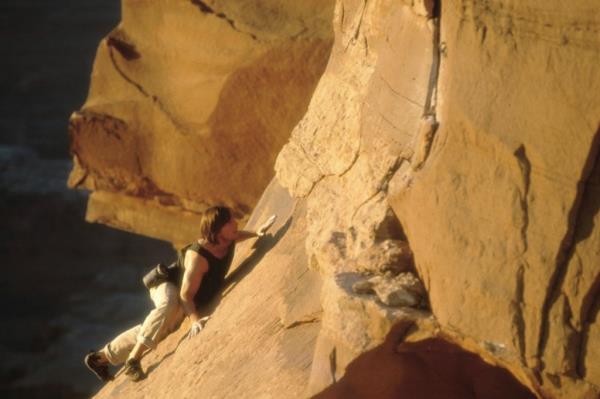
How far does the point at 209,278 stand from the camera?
4.61 meters

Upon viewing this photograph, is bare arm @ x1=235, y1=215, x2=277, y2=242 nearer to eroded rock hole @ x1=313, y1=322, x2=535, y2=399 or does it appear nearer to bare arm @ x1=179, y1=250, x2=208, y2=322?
bare arm @ x1=179, y1=250, x2=208, y2=322

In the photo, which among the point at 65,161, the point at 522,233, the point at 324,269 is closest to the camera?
the point at 522,233

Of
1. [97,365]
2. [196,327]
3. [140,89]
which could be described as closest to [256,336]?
[196,327]

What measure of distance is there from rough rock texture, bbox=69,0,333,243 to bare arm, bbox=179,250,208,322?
7.68 ft

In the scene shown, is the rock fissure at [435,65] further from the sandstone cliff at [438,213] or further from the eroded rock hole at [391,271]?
the eroded rock hole at [391,271]

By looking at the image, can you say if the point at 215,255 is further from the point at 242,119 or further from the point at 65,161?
the point at 65,161

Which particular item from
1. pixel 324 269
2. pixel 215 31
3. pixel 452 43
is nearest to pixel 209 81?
pixel 215 31

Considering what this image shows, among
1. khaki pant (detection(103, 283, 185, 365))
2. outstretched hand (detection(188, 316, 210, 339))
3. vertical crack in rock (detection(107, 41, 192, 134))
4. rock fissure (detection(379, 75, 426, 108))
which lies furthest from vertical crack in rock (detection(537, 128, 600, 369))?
vertical crack in rock (detection(107, 41, 192, 134))

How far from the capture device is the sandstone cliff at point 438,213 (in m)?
2.92

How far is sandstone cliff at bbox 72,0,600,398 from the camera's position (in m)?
2.92

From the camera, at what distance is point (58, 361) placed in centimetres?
1000

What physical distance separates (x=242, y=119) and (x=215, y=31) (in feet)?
1.89

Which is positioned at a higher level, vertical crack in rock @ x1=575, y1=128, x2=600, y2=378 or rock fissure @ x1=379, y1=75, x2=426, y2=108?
rock fissure @ x1=379, y1=75, x2=426, y2=108

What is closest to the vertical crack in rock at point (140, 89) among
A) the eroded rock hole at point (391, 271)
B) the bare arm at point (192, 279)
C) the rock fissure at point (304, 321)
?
the bare arm at point (192, 279)
